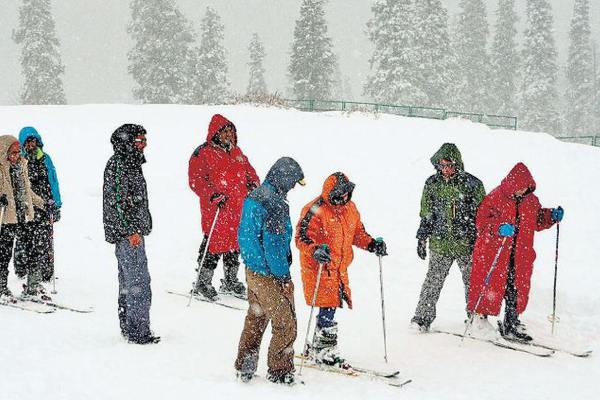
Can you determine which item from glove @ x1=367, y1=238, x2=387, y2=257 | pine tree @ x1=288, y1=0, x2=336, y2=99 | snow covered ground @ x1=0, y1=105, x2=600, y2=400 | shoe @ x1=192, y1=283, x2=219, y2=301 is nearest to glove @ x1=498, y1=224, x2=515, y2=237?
snow covered ground @ x1=0, y1=105, x2=600, y2=400

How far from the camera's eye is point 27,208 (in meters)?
8.12

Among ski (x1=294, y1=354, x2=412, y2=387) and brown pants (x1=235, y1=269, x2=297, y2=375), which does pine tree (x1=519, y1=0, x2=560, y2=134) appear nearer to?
ski (x1=294, y1=354, x2=412, y2=387)

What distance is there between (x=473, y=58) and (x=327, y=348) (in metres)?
47.5

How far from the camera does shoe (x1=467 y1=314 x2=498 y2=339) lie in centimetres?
784

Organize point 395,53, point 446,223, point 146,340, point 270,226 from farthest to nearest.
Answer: point 395,53, point 446,223, point 146,340, point 270,226

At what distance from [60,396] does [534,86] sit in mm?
48636

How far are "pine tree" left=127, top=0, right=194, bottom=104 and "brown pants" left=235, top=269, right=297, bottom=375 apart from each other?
3634cm

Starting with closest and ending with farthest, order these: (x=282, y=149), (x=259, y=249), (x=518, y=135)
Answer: (x=259, y=249) → (x=282, y=149) → (x=518, y=135)

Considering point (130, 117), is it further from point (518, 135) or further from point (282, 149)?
point (518, 135)

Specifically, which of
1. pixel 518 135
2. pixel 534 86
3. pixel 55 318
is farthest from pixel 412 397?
pixel 534 86

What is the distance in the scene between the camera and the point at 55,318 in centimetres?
733

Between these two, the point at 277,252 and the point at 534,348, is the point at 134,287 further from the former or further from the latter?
the point at 534,348

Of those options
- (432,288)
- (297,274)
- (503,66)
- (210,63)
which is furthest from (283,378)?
(503,66)

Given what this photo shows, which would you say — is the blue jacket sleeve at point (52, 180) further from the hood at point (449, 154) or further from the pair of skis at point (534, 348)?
the pair of skis at point (534, 348)
